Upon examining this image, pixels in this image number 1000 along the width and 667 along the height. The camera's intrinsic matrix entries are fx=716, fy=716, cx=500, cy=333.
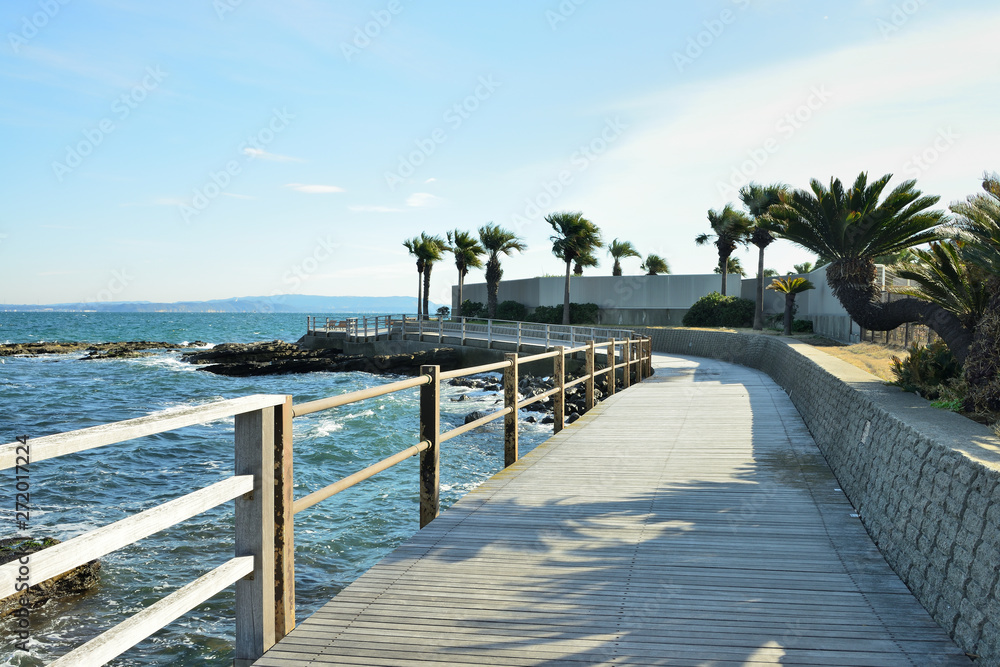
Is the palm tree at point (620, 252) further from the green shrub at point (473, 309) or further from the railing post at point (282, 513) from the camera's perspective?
the railing post at point (282, 513)

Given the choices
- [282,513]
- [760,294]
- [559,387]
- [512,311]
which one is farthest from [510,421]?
[512,311]

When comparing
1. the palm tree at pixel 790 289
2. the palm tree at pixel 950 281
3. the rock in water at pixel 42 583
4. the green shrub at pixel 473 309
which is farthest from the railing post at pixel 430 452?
the green shrub at pixel 473 309

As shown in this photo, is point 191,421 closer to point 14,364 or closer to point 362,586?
point 362,586

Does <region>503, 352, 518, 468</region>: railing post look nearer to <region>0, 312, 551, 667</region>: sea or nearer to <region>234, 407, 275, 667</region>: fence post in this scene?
<region>0, 312, 551, 667</region>: sea

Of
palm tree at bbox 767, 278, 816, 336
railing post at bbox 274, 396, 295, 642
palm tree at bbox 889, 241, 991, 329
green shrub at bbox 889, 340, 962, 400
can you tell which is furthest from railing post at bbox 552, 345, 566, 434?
palm tree at bbox 767, 278, 816, 336

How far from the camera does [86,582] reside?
6.91 m

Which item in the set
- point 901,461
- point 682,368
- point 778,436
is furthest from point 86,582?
point 682,368

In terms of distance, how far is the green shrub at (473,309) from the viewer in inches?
2117

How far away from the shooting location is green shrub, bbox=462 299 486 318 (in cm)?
5378

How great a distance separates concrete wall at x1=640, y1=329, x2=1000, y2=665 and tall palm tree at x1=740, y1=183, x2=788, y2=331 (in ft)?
101

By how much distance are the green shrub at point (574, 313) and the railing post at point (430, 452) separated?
4125 cm

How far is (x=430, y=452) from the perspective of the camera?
5.23 meters

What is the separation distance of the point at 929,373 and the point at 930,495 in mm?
4991

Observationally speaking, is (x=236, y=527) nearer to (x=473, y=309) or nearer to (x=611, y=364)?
(x=611, y=364)
